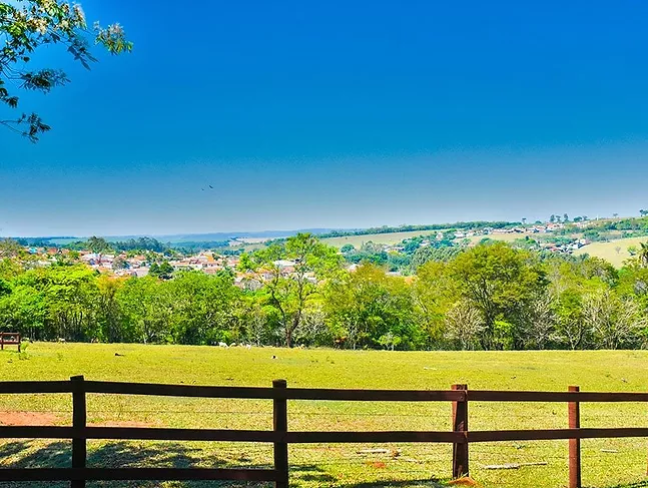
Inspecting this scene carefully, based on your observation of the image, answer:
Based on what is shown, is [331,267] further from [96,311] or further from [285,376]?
[285,376]

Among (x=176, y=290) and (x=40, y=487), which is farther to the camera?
(x=176, y=290)

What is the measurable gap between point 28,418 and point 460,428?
11.2m

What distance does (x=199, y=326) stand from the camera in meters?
72.2

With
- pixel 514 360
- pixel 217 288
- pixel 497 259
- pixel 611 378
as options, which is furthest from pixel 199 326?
pixel 611 378

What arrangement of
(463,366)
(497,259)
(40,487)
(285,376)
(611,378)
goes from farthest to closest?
(497,259) < (463,366) < (611,378) < (285,376) < (40,487)

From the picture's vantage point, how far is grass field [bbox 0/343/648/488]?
10.2 meters

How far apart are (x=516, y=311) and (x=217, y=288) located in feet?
118

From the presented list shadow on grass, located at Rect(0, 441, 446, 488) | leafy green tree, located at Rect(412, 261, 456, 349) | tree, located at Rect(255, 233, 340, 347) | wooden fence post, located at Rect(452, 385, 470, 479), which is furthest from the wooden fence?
leafy green tree, located at Rect(412, 261, 456, 349)

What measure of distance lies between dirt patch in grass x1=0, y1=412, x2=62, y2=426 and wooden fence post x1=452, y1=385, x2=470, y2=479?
10.1m

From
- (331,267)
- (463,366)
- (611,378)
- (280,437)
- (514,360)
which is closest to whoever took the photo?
(280,437)

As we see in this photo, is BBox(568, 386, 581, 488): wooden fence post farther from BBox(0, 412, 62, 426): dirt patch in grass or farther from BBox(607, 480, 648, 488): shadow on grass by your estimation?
BBox(0, 412, 62, 426): dirt patch in grass

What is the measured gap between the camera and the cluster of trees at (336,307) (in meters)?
65.1

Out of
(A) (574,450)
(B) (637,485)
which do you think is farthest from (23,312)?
(B) (637,485)

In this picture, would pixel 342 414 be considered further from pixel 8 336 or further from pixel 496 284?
pixel 496 284
